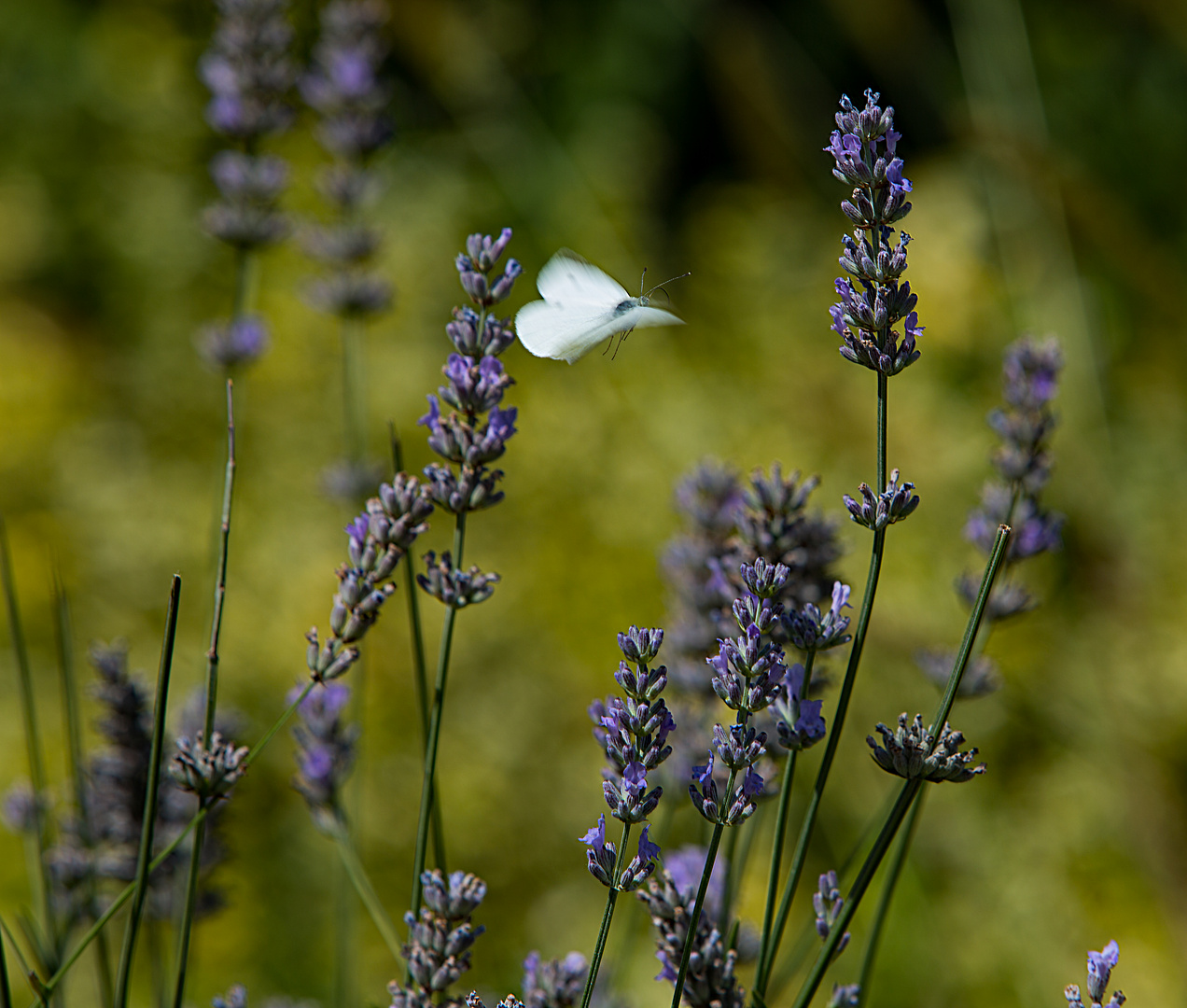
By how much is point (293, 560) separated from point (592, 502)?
0.60 metres

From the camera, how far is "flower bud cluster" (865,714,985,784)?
472mm

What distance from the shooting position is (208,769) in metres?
0.52

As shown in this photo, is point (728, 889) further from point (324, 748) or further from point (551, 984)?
point (324, 748)

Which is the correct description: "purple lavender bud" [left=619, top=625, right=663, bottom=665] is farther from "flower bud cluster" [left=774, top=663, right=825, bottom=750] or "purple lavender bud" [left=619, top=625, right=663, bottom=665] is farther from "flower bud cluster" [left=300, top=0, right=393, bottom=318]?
"flower bud cluster" [left=300, top=0, right=393, bottom=318]

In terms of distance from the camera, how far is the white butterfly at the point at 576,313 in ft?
1.96

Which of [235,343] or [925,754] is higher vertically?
[235,343]

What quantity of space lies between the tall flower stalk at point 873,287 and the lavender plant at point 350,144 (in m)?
0.69

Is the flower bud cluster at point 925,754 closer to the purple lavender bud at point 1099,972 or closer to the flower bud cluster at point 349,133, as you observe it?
the purple lavender bud at point 1099,972

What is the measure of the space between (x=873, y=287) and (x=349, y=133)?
815mm

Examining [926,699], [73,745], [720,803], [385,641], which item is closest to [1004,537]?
[720,803]

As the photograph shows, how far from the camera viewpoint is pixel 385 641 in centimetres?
190

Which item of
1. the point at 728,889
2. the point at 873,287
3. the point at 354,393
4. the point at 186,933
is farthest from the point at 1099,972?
the point at 354,393

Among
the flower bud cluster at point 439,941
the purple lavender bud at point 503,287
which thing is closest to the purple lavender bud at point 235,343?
the purple lavender bud at point 503,287

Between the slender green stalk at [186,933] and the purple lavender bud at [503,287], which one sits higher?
the purple lavender bud at [503,287]
